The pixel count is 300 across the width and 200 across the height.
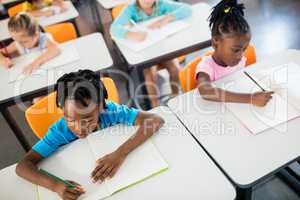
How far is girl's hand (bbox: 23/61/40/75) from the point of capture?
73.9 inches

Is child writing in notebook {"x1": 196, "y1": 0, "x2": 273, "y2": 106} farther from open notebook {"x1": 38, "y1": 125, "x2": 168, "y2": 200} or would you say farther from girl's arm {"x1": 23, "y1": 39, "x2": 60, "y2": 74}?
girl's arm {"x1": 23, "y1": 39, "x2": 60, "y2": 74}

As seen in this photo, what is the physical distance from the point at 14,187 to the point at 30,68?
0.93 meters

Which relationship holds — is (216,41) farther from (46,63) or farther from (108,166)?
(46,63)

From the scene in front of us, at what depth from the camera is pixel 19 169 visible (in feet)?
3.85

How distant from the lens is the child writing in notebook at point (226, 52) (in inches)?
53.4

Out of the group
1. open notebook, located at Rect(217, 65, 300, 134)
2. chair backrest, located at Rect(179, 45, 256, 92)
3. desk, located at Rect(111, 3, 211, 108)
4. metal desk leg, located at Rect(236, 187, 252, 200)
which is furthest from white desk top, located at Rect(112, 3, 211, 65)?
metal desk leg, located at Rect(236, 187, 252, 200)

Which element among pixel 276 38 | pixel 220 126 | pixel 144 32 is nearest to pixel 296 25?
pixel 276 38

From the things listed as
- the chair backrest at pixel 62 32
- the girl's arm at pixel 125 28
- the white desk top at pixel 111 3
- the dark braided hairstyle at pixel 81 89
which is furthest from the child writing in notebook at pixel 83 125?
the white desk top at pixel 111 3

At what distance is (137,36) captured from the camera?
2021 mm

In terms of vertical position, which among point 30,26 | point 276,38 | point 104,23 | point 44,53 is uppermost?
point 30,26

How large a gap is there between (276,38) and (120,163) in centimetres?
246

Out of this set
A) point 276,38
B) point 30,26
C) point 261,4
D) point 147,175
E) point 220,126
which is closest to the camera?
point 147,175

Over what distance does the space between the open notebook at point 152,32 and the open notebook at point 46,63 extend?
31 centimetres

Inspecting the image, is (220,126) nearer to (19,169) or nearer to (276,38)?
(19,169)
